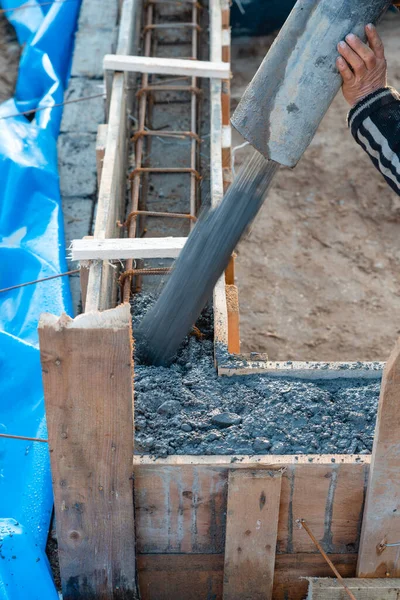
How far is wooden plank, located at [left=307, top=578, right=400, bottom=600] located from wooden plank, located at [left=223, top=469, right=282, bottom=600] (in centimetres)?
21

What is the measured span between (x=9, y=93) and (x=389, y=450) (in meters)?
6.13

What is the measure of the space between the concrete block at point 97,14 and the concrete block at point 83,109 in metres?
1.15

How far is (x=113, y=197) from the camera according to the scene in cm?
507

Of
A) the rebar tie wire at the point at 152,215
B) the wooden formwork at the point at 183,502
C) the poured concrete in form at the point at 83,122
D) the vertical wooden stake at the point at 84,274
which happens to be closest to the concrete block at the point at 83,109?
the poured concrete in form at the point at 83,122

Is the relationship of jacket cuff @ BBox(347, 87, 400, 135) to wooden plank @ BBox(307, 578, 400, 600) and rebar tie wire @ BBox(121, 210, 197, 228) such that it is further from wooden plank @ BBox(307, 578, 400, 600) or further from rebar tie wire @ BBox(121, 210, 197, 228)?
wooden plank @ BBox(307, 578, 400, 600)

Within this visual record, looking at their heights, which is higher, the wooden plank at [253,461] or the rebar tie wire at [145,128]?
the rebar tie wire at [145,128]

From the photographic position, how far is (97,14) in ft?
29.0

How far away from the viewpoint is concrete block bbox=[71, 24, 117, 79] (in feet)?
26.1

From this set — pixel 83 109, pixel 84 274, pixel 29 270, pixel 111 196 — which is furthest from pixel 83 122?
pixel 84 274

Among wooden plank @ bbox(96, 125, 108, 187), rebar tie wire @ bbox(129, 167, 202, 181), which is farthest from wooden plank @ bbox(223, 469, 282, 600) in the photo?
rebar tie wire @ bbox(129, 167, 202, 181)

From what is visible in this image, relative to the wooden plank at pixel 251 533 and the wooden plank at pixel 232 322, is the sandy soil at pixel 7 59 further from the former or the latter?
the wooden plank at pixel 251 533

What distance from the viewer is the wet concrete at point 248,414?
11.0 feet

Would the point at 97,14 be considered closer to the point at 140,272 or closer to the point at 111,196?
the point at 111,196

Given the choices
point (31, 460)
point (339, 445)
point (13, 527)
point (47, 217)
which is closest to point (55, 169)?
point (47, 217)
